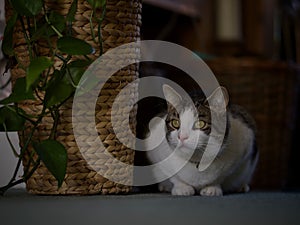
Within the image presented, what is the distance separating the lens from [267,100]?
2.52m

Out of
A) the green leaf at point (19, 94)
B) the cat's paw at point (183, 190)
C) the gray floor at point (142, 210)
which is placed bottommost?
the cat's paw at point (183, 190)

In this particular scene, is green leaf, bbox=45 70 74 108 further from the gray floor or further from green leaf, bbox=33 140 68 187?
the gray floor

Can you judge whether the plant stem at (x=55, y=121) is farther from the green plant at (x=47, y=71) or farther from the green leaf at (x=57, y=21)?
the green leaf at (x=57, y=21)

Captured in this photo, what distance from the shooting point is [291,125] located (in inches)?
A: 104

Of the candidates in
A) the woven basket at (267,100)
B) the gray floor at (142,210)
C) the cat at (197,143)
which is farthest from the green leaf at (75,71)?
the woven basket at (267,100)

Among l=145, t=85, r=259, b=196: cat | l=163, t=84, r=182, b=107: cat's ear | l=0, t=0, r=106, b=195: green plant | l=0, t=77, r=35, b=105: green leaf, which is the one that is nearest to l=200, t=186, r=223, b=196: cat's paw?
l=145, t=85, r=259, b=196: cat

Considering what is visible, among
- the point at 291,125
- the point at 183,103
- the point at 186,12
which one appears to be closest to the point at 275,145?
the point at 291,125

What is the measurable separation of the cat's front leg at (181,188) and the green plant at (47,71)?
37cm

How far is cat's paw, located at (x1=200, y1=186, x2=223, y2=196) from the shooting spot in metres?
1.54

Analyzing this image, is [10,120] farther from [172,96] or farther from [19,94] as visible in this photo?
[172,96]

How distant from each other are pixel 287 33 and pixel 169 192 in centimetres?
206

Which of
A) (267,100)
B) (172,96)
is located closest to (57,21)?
(172,96)

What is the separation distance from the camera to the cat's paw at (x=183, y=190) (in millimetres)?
1540

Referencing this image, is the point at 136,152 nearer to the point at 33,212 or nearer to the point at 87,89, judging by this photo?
the point at 87,89
